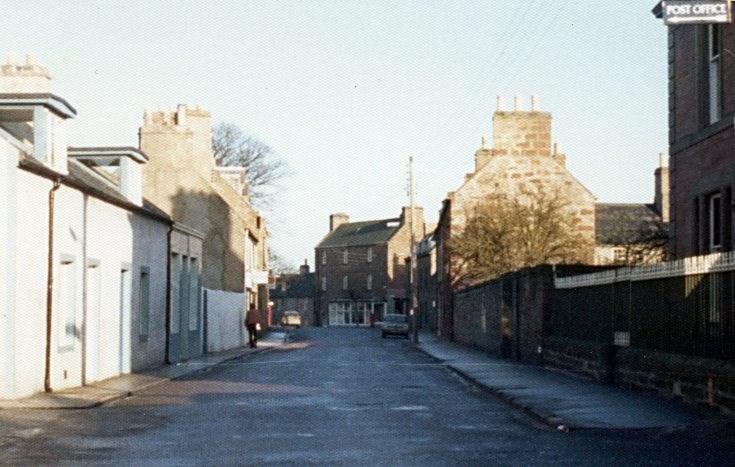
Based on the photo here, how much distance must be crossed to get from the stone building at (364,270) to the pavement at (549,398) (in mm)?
81119

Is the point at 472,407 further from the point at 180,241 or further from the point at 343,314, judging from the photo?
the point at 343,314

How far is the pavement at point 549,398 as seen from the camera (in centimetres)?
1484

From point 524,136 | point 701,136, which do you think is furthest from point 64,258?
point 524,136

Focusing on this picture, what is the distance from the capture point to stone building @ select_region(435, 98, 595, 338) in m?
55.9

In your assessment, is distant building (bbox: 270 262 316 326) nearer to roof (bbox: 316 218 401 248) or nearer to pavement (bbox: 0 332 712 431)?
roof (bbox: 316 218 401 248)

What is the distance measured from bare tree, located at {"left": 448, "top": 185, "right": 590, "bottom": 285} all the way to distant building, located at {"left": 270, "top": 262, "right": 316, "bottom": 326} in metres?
75.3

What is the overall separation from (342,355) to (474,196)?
1956 centimetres

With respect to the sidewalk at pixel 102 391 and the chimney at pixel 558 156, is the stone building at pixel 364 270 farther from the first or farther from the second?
the sidewalk at pixel 102 391

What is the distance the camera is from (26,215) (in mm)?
19094

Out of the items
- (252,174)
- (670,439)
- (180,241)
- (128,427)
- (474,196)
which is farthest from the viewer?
(252,174)

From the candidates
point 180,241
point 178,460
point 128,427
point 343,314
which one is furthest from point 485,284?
point 343,314

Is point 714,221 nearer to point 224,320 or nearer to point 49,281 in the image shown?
point 49,281

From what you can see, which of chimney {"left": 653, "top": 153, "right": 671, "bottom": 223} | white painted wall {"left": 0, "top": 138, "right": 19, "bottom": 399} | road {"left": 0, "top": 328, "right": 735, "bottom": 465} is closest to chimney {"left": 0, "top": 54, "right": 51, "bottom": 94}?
white painted wall {"left": 0, "top": 138, "right": 19, "bottom": 399}

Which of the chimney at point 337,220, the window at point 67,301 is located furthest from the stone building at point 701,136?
the chimney at point 337,220
